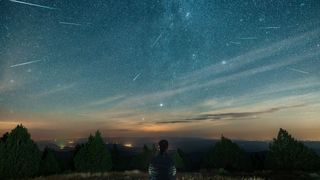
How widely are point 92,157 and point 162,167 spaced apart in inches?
1251

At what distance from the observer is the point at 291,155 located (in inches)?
1372

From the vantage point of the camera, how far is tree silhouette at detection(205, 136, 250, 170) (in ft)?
146

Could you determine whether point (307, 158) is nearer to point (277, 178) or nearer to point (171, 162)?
point (277, 178)

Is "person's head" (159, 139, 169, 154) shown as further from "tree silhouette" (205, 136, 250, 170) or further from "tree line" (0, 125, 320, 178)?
"tree silhouette" (205, 136, 250, 170)

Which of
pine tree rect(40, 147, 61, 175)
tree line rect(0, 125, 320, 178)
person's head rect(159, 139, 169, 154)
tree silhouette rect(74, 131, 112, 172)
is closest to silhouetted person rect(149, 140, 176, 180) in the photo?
person's head rect(159, 139, 169, 154)

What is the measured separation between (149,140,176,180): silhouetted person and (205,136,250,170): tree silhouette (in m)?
A: 38.0

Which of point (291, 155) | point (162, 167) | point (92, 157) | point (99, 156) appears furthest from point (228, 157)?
point (162, 167)

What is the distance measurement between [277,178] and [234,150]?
66.8ft

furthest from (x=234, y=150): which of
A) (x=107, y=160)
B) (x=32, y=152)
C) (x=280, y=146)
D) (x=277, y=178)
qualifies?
(x=32, y=152)

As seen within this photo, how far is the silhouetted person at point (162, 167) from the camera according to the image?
7777 millimetres

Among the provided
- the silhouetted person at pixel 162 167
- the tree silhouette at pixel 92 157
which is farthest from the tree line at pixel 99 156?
the silhouetted person at pixel 162 167

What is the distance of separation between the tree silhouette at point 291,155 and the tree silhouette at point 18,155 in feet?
73.7

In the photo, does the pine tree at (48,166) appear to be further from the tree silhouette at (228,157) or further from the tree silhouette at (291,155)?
the tree silhouette at (291,155)

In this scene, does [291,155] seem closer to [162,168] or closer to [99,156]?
[99,156]
